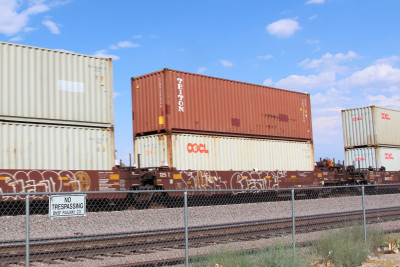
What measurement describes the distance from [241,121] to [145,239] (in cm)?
1083

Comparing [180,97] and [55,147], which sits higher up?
[180,97]

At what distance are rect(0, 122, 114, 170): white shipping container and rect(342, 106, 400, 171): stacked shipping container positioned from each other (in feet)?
61.3

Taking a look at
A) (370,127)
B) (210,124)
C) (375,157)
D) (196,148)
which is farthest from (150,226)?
(370,127)

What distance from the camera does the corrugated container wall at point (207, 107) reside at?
1703 cm

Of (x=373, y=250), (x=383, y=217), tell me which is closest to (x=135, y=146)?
(x=383, y=217)

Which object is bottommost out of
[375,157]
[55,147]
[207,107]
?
[375,157]

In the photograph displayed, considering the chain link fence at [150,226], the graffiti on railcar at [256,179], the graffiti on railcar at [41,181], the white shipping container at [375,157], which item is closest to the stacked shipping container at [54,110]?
the graffiti on railcar at [41,181]

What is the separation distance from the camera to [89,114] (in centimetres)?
1377

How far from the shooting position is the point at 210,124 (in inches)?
707

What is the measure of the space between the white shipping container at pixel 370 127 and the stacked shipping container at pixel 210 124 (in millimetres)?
9087

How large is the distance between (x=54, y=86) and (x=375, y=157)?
2164 centimetres

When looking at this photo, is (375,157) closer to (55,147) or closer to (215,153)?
(215,153)

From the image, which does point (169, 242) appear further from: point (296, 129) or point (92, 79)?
point (296, 129)

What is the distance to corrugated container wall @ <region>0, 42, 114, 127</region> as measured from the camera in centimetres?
1238
